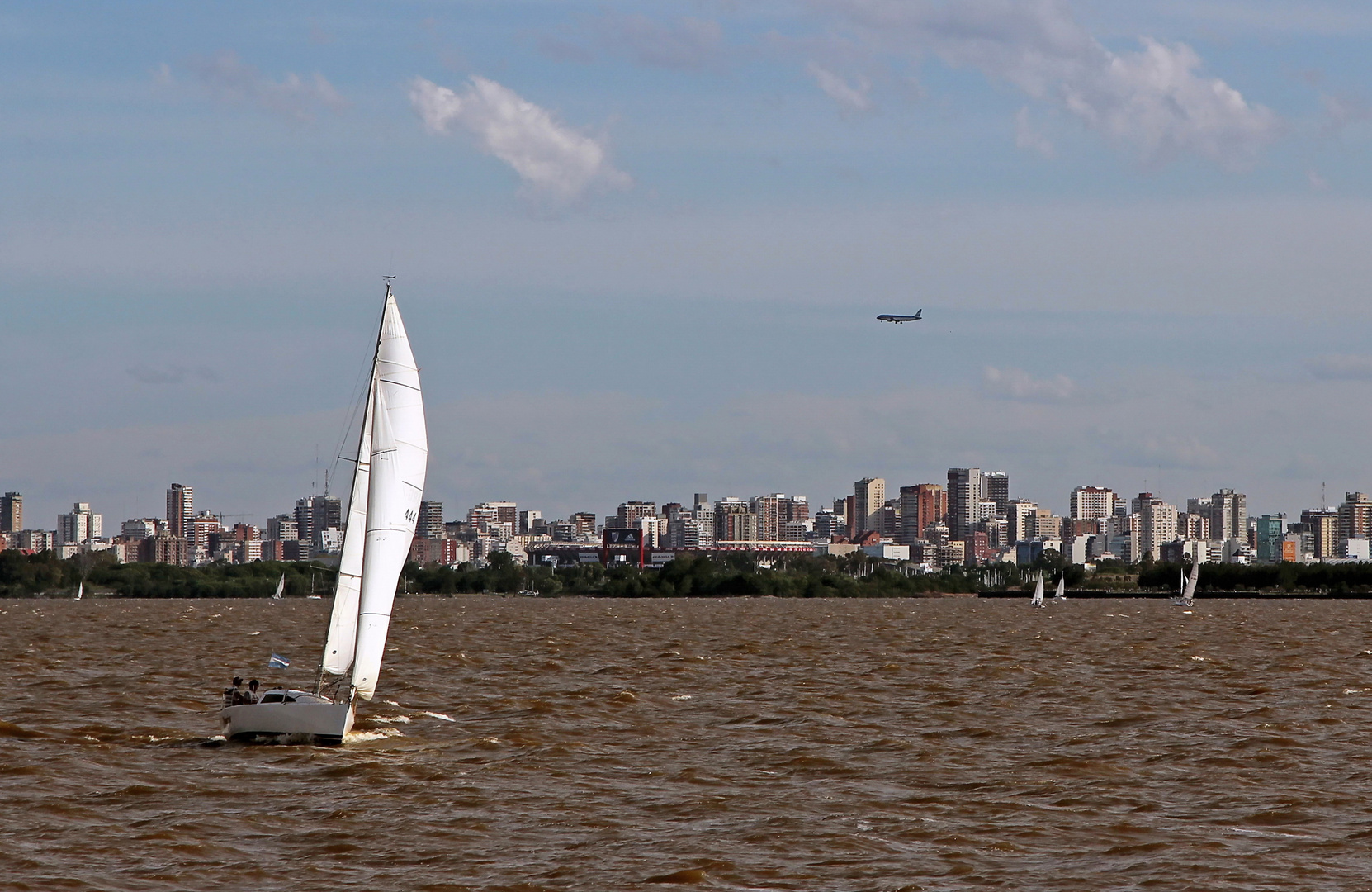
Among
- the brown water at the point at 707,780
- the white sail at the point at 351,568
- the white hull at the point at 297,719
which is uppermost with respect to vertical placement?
the white sail at the point at 351,568

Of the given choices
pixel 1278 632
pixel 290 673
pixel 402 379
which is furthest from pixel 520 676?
pixel 1278 632

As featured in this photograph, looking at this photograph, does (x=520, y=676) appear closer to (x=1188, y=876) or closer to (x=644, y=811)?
(x=644, y=811)

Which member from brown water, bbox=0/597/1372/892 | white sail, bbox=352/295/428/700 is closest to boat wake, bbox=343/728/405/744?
brown water, bbox=0/597/1372/892

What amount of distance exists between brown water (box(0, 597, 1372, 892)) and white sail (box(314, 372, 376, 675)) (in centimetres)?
215

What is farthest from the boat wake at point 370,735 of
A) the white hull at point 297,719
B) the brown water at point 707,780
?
the white hull at point 297,719

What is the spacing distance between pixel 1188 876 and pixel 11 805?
20444 millimetres

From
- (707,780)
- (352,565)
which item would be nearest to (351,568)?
(352,565)

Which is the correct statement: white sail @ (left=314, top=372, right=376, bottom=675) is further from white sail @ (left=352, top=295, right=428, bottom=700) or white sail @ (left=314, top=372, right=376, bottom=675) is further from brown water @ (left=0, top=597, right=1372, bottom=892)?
brown water @ (left=0, top=597, right=1372, bottom=892)

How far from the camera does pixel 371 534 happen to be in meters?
40.9

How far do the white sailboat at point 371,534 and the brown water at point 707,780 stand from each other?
2.79 feet

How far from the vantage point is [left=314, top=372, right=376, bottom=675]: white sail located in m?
41.0

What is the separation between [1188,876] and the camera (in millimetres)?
26641

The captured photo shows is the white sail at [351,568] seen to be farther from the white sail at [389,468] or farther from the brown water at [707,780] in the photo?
the brown water at [707,780]

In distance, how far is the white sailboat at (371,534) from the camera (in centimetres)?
4066
